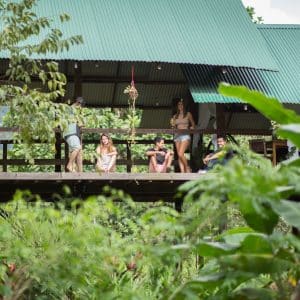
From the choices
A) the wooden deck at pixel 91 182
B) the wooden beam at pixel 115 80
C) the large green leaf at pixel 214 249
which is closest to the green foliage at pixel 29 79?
the wooden deck at pixel 91 182

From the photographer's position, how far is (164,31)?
41.6 ft

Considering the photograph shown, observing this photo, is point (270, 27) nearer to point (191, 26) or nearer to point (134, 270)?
point (191, 26)

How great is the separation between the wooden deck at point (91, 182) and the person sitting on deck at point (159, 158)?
0.19 m

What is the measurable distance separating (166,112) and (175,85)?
61.1 inches

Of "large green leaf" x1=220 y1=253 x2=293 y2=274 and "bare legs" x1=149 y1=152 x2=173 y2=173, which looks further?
"bare legs" x1=149 y1=152 x2=173 y2=173

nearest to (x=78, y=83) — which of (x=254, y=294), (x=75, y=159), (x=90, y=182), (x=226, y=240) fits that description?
(x=75, y=159)

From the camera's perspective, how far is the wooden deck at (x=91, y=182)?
36.6ft

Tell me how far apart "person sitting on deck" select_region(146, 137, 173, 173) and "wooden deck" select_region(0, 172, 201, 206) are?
186 millimetres

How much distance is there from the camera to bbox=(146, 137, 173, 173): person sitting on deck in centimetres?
1163

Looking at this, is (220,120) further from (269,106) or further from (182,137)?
(269,106)

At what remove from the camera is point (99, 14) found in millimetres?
12938

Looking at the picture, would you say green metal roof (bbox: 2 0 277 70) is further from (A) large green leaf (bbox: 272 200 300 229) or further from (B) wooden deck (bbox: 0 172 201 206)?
(A) large green leaf (bbox: 272 200 300 229)

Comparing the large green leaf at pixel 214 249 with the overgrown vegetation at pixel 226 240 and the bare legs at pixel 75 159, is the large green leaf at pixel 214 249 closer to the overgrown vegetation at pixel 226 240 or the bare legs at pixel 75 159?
the overgrown vegetation at pixel 226 240

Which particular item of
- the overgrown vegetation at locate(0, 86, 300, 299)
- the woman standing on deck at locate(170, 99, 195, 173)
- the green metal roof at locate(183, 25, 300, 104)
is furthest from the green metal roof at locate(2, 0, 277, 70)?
the overgrown vegetation at locate(0, 86, 300, 299)
